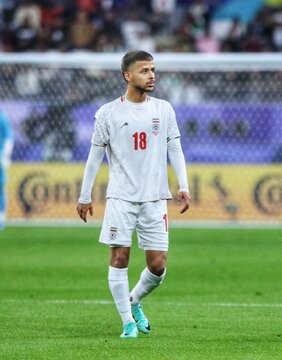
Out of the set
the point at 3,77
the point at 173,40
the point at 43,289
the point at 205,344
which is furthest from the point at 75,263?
the point at 173,40

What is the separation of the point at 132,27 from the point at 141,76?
18.8 m

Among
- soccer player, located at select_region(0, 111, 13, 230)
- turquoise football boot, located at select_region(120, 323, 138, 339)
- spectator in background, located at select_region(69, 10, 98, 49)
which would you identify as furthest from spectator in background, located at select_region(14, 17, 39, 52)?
turquoise football boot, located at select_region(120, 323, 138, 339)

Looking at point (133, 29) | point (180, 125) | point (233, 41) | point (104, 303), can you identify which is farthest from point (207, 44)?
point (104, 303)

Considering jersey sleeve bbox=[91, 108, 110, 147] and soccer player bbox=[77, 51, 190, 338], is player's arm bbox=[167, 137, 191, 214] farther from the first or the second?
jersey sleeve bbox=[91, 108, 110, 147]

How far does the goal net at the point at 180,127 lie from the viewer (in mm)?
21000

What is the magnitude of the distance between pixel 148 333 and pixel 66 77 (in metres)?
12.5

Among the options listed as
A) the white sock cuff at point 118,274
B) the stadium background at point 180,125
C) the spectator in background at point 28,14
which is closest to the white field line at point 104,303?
the white sock cuff at point 118,274

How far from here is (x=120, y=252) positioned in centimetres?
955

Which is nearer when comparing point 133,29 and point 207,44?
point 207,44

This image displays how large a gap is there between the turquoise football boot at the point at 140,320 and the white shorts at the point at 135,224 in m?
0.61

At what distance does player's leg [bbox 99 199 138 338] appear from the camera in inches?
374

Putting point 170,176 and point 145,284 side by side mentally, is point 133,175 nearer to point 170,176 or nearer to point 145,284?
point 145,284

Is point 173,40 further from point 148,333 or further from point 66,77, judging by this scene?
point 148,333

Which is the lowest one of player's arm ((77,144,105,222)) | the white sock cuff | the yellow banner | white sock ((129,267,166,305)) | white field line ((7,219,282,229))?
white field line ((7,219,282,229))
